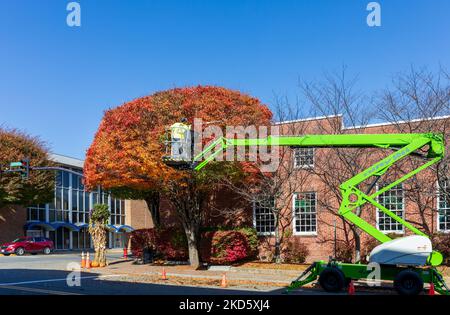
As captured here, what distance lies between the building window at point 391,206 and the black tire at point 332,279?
9995mm

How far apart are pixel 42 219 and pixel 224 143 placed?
41119mm

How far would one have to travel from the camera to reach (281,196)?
26.7 meters

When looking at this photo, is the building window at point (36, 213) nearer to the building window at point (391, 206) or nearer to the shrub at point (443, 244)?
the building window at point (391, 206)

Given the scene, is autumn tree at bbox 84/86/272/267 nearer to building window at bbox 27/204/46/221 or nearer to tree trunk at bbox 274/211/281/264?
tree trunk at bbox 274/211/281/264

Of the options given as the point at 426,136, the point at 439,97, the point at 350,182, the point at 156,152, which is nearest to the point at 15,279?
the point at 156,152

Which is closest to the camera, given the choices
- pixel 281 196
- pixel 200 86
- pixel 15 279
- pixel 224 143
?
pixel 224 143

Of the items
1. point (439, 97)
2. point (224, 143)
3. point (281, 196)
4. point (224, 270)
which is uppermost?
point (439, 97)

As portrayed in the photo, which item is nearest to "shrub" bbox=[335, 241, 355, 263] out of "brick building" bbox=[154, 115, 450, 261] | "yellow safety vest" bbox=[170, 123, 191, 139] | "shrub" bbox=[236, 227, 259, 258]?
"brick building" bbox=[154, 115, 450, 261]

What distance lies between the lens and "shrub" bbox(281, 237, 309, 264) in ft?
91.8

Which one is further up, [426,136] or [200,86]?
[200,86]

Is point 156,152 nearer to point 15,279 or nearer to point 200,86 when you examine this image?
point 200,86

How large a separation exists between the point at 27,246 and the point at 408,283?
36.5 meters

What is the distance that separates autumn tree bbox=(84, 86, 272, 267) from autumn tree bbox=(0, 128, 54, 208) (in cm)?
2238
